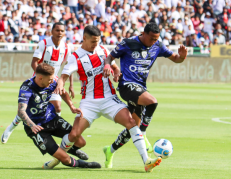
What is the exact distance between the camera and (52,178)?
515 cm

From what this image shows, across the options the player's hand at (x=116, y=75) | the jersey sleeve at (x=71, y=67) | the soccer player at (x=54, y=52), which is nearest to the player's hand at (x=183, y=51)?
the player's hand at (x=116, y=75)

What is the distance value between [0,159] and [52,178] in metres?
1.66

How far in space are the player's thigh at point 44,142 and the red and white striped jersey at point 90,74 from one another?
2.53 ft

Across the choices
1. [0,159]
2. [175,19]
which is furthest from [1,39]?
[0,159]

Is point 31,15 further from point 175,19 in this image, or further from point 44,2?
point 175,19

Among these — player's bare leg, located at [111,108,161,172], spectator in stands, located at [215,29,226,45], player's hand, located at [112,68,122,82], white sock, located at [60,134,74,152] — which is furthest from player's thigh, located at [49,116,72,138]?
spectator in stands, located at [215,29,226,45]

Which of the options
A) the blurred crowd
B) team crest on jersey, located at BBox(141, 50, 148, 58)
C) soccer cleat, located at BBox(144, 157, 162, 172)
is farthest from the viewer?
the blurred crowd

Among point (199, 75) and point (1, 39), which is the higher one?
point (1, 39)

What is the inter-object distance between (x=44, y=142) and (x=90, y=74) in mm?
1132

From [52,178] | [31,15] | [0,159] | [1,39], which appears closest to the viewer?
[52,178]

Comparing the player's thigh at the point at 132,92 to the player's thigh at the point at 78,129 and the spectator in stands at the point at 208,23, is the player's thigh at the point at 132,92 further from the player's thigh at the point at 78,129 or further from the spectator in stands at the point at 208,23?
the spectator in stands at the point at 208,23

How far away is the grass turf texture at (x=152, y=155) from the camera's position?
18.2ft

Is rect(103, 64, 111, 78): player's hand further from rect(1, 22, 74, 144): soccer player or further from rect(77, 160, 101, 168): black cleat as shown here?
rect(1, 22, 74, 144): soccer player

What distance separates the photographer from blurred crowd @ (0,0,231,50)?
23125 millimetres
